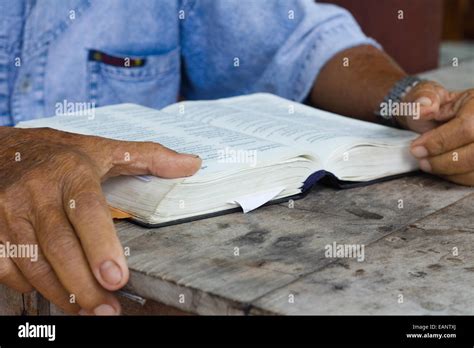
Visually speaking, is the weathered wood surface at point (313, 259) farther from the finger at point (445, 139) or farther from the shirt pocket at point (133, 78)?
the shirt pocket at point (133, 78)

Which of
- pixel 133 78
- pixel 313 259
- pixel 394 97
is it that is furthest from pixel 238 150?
pixel 133 78

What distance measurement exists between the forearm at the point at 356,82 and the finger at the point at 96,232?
750mm

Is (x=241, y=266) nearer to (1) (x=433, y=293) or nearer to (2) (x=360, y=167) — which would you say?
(1) (x=433, y=293)

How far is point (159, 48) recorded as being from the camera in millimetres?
1771

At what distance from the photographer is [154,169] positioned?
3.40ft

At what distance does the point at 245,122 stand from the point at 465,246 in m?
0.43

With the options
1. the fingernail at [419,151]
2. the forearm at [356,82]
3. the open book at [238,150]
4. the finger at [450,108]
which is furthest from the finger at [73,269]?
the forearm at [356,82]

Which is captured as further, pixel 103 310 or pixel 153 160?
pixel 153 160

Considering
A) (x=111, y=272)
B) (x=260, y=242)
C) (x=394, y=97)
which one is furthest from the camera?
(x=394, y=97)

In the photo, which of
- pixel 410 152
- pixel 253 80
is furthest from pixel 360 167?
pixel 253 80

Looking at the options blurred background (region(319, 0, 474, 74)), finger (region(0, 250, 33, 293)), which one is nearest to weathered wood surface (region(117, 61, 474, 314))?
finger (region(0, 250, 33, 293))

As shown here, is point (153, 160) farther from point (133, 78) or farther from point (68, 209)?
point (133, 78)

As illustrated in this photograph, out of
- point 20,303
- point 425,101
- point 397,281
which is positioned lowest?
point 20,303

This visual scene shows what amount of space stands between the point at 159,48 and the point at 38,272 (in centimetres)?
94
